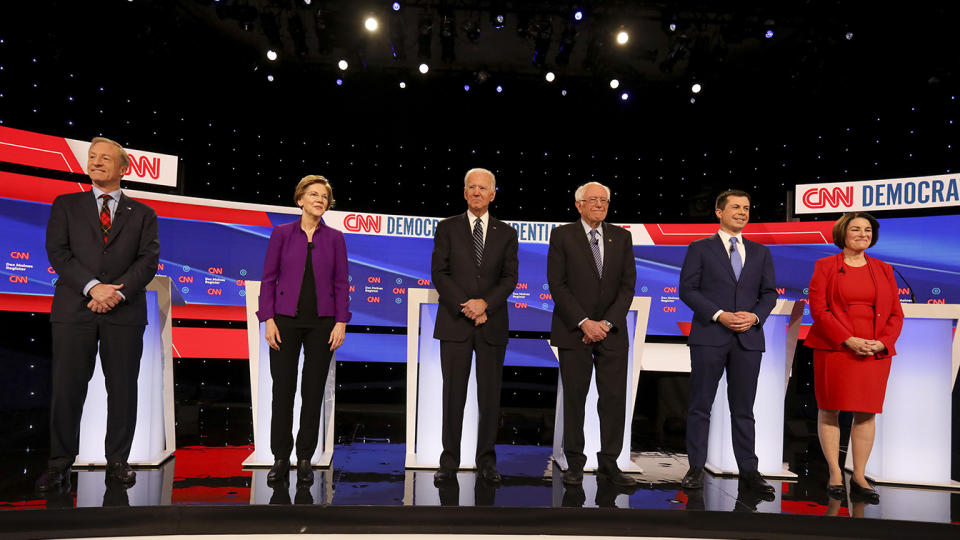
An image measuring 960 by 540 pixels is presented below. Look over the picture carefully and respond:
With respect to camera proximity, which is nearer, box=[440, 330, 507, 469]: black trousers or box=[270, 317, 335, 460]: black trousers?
box=[270, 317, 335, 460]: black trousers

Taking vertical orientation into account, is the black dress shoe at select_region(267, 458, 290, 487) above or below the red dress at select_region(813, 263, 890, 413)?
below

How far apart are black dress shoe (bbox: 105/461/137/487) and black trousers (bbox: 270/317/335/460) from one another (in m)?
0.70

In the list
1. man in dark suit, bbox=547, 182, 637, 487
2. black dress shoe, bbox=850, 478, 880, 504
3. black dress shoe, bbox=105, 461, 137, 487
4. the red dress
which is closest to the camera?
black dress shoe, bbox=105, 461, 137, 487

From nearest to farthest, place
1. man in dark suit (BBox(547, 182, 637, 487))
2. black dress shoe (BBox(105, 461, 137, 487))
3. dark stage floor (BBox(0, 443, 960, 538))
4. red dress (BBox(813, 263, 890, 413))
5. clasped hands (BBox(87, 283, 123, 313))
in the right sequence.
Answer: dark stage floor (BBox(0, 443, 960, 538)), clasped hands (BBox(87, 283, 123, 313)), black dress shoe (BBox(105, 461, 137, 487)), man in dark suit (BBox(547, 182, 637, 487)), red dress (BBox(813, 263, 890, 413))

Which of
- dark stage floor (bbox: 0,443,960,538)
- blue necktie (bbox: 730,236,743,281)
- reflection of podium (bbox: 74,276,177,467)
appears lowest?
dark stage floor (bbox: 0,443,960,538)

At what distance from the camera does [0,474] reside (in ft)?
10.5

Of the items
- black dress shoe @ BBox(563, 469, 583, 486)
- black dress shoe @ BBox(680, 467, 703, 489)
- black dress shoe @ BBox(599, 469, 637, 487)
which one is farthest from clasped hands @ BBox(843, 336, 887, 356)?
black dress shoe @ BBox(563, 469, 583, 486)

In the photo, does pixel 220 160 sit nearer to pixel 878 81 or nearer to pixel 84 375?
pixel 84 375

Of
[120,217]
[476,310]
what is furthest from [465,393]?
[120,217]

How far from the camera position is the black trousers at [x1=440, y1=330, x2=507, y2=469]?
10.9ft

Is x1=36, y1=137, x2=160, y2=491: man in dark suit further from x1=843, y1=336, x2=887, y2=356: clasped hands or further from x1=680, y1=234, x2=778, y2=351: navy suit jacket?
x1=843, y1=336, x2=887, y2=356: clasped hands

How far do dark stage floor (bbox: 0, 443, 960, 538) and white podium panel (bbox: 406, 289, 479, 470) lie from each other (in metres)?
0.16

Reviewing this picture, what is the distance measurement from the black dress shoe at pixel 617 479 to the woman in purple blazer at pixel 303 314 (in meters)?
1.60

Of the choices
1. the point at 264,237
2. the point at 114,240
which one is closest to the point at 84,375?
the point at 114,240
